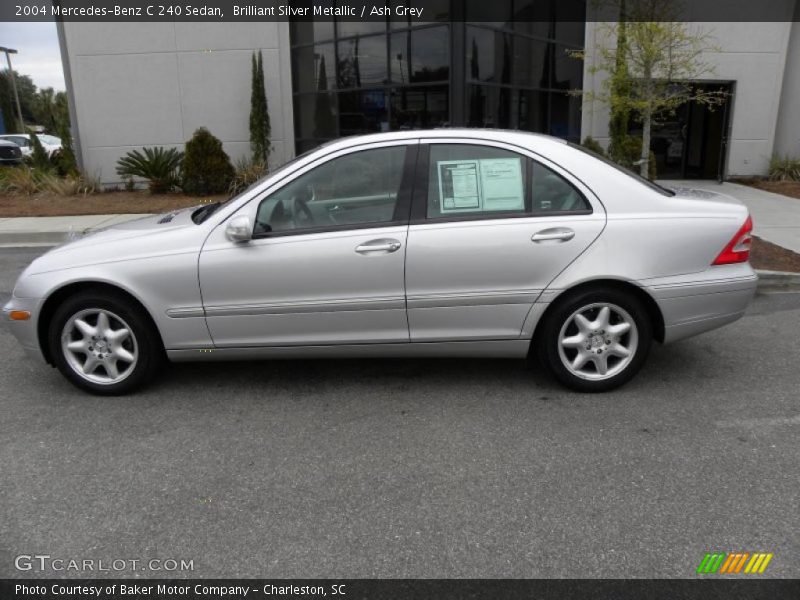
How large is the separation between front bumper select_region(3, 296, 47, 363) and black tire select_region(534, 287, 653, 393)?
3158 millimetres

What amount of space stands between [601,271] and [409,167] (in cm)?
133

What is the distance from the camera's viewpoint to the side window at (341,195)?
13.3ft

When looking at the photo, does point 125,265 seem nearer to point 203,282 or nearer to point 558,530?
point 203,282

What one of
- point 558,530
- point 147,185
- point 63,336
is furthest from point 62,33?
point 558,530

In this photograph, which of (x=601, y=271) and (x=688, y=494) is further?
(x=601, y=271)

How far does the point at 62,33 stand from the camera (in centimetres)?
1533

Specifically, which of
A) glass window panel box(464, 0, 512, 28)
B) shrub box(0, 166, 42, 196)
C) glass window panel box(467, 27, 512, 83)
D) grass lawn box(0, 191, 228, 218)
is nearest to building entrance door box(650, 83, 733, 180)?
glass window panel box(467, 27, 512, 83)

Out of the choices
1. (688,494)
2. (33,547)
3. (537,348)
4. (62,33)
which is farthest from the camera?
(62,33)

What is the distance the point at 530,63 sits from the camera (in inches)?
582

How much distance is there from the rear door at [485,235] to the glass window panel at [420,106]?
10.2 meters

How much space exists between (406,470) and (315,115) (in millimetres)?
13226

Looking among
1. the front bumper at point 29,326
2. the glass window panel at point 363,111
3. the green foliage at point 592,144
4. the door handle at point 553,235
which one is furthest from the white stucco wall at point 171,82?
the door handle at point 553,235

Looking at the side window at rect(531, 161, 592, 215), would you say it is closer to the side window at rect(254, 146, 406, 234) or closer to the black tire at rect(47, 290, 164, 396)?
the side window at rect(254, 146, 406, 234)

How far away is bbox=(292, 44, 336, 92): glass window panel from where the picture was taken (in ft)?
48.9
